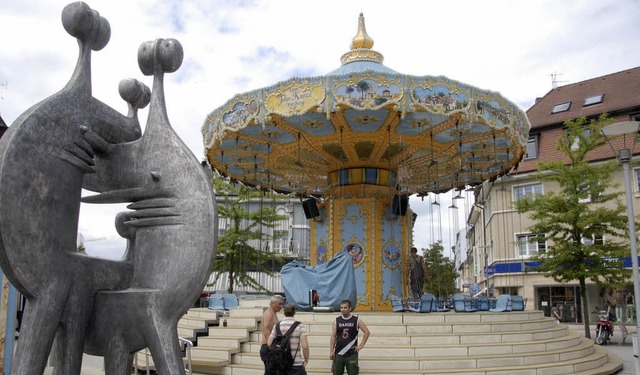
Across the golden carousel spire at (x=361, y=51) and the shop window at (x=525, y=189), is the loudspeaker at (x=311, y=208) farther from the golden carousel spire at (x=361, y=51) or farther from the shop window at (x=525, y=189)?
the shop window at (x=525, y=189)

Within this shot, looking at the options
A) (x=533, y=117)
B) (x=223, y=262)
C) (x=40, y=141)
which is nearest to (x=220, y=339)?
(x=40, y=141)

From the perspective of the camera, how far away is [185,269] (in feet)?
15.9

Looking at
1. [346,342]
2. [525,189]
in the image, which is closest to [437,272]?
[525,189]

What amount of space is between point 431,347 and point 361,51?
352 inches

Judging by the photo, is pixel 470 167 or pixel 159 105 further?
pixel 470 167

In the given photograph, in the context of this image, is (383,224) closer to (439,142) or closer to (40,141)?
(439,142)

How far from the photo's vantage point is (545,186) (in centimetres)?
3344

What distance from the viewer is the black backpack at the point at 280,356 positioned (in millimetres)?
6676

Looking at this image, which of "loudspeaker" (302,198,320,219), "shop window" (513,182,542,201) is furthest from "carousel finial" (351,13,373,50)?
"shop window" (513,182,542,201)

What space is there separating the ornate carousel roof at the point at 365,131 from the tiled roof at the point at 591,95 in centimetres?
1617

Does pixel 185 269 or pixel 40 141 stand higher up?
pixel 40 141

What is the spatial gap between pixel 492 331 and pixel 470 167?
8.23m

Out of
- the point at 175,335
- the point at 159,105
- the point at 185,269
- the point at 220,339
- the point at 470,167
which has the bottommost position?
the point at 220,339

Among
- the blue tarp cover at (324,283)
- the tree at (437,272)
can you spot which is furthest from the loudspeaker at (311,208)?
the tree at (437,272)
